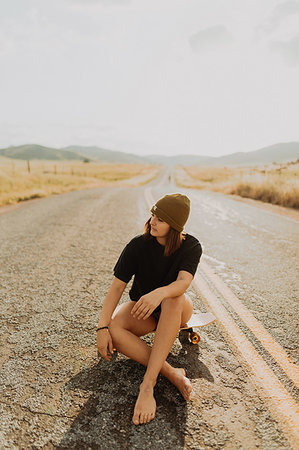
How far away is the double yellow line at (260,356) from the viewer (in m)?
Answer: 1.69

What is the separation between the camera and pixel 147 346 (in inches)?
84.0

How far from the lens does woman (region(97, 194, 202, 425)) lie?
6.44 ft

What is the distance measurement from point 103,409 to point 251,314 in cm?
170

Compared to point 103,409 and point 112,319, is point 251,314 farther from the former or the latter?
point 103,409

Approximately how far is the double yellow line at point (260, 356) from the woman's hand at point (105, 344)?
997 millimetres

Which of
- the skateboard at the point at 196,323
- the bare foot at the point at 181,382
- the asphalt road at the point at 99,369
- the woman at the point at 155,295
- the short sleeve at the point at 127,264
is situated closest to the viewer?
the asphalt road at the point at 99,369

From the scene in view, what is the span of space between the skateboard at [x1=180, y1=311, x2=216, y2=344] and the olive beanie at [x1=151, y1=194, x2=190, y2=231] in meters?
0.87

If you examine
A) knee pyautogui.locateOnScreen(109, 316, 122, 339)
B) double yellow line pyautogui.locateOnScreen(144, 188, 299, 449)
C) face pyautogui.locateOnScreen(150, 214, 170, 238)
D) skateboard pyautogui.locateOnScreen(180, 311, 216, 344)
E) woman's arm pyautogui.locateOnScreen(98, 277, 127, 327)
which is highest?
face pyautogui.locateOnScreen(150, 214, 170, 238)

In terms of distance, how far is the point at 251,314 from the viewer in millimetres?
2834

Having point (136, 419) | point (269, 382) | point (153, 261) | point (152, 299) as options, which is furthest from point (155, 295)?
point (269, 382)

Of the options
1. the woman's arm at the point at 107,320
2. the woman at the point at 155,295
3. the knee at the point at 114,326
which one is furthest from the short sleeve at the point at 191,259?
the knee at the point at 114,326

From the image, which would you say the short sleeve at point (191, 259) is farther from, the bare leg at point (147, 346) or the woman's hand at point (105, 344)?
the woman's hand at point (105, 344)

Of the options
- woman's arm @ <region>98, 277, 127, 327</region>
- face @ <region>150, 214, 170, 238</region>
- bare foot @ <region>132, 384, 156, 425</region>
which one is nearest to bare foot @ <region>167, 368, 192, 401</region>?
bare foot @ <region>132, 384, 156, 425</region>

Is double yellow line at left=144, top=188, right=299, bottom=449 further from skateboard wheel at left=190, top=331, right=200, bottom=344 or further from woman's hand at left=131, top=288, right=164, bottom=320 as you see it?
woman's hand at left=131, top=288, right=164, bottom=320
